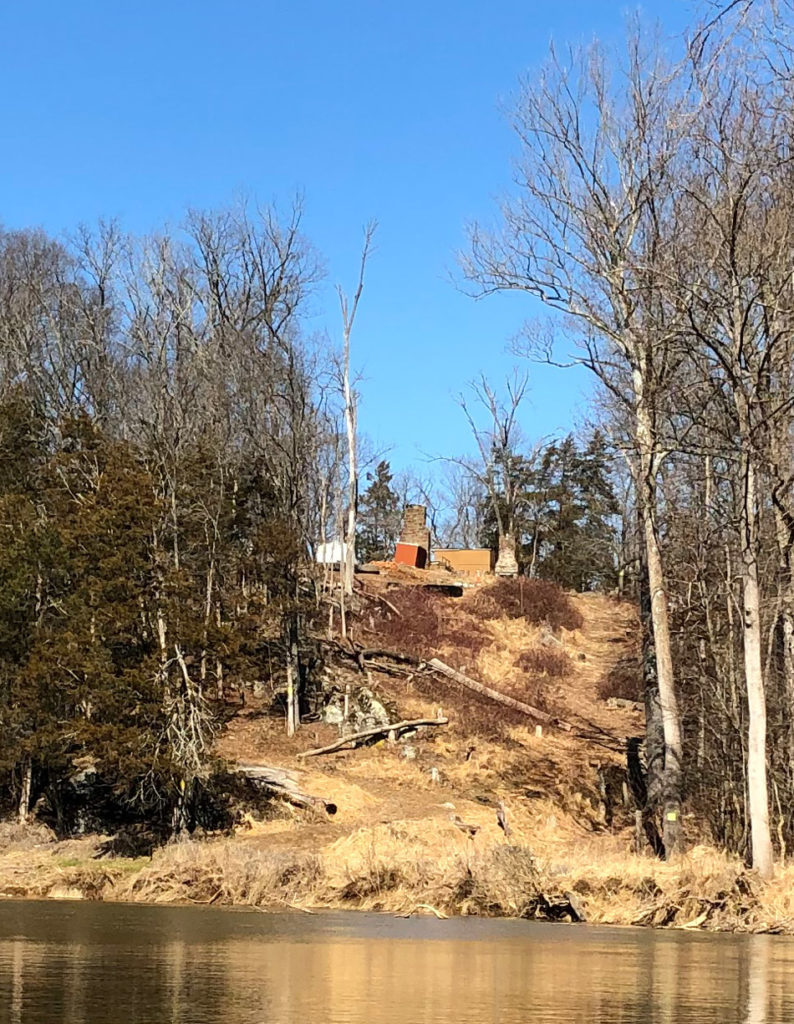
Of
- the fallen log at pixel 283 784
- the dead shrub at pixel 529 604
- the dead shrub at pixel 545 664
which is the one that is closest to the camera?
the fallen log at pixel 283 784

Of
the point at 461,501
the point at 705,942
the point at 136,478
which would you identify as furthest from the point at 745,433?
the point at 461,501

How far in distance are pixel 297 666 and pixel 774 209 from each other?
66.9 ft

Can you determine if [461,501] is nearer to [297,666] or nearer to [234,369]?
[234,369]

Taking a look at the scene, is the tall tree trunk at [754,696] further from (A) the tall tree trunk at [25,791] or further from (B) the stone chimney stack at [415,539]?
(B) the stone chimney stack at [415,539]

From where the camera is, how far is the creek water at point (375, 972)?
9.09 m

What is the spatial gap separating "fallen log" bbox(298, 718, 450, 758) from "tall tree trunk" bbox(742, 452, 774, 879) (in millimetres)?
15119

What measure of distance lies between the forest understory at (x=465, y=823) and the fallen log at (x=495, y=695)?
19 centimetres

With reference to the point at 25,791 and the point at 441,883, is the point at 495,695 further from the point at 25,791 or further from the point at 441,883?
the point at 441,883

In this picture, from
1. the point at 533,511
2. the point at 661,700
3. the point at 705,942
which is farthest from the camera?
the point at 533,511

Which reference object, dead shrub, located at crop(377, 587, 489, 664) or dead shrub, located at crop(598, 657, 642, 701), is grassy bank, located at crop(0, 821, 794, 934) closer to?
dead shrub, located at crop(598, 657, 642, 701)

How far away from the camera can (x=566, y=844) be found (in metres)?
25.0

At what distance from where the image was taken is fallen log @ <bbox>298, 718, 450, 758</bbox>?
3200 cm

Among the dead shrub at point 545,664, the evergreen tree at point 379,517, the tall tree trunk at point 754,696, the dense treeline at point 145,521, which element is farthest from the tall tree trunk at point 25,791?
the evergreen tree at point 379,517

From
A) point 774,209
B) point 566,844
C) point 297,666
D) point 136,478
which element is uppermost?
point 774,209
